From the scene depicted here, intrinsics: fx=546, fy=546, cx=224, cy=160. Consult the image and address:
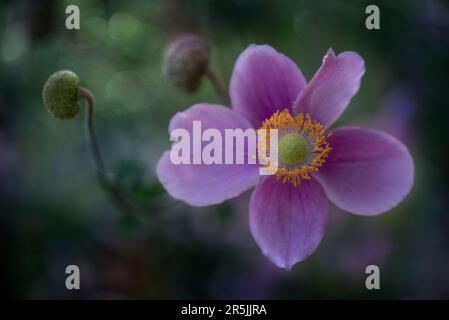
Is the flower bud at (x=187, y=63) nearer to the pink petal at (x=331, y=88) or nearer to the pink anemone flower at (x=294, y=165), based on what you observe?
the pink anemone flower at (x=294, y=165)

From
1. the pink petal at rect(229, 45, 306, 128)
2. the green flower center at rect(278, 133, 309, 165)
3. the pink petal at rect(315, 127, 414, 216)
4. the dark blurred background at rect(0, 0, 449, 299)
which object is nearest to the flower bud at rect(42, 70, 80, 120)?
the pink petal at rect(229, 45, 306, 128)

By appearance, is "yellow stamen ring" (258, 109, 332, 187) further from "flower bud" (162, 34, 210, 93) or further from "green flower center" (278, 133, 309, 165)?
"flower bud" (162, 34, 210, 93)

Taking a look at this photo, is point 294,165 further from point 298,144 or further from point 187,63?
point 187,63

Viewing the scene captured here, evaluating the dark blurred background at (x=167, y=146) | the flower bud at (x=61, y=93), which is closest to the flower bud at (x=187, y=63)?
the flower bud at (x=61, y=93)

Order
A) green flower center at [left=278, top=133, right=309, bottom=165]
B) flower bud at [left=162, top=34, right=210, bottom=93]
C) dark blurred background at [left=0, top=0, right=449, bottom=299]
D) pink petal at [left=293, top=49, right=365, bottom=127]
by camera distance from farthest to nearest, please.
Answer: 1. dark blurred background at [left=0, top=0, right=449, bottom=299]
2. flower bud at [left=162, top=34, right=210, bottom=93]
3. green flower center at [left=278, top=133, right=309, bottom=165]
4. pink petal at [left=293, top=49, right=365, bottom=127]
